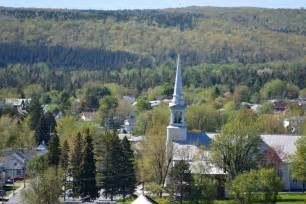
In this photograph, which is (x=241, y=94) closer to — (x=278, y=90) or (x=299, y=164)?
(x=278, y=90)

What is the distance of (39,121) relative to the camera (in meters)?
97.7

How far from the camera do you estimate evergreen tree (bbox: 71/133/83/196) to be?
228 ft

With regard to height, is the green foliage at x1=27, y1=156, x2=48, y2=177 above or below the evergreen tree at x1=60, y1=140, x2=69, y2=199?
below

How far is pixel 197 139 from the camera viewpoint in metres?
77.8

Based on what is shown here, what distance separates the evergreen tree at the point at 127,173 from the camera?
70.4 metres

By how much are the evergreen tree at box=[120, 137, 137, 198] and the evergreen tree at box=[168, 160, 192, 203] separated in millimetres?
4350

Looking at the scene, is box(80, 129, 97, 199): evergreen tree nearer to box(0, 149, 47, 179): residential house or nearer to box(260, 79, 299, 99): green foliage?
box(0, 149, 47, 179): residential house

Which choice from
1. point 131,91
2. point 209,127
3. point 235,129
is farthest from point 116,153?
point 131,91

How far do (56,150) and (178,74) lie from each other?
11.2 m

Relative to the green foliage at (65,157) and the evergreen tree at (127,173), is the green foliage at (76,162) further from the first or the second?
the evergreen tree at (127,173)

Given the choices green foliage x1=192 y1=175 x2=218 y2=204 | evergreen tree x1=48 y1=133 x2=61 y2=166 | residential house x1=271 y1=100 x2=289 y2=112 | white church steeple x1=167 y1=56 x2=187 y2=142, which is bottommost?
residential house x1=271 y1=100 x2=289 y2=112

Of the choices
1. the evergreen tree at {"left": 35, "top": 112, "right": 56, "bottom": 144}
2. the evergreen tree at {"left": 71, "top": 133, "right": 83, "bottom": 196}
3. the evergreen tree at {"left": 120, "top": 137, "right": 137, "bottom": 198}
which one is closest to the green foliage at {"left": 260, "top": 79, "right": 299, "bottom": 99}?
the evergreen tree at {"left": 35, "top": 112, "right": 56, "bottom": 144}

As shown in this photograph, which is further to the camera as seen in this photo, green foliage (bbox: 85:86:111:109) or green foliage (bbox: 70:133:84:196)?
green foliage (bbox: 85:86:111:109)

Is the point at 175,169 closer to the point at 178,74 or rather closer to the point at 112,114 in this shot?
the point at 178,74
